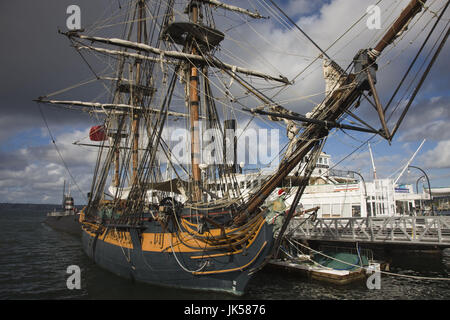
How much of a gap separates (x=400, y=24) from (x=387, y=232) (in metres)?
12.7

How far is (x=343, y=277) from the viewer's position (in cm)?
1527

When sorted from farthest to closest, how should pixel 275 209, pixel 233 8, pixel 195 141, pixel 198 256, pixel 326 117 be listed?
1. pixel 233 8
2. pixel 195 141
3. pixel 275 209
4. pixel 198 256
5. pixel 326 117

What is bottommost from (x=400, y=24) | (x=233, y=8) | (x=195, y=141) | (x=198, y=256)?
(x=198, y=256)

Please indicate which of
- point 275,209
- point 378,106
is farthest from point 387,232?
point 378,106

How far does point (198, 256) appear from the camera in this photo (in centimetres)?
1288

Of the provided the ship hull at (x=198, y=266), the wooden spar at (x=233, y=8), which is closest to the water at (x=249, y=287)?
the ship hull at (x=198, y=266)

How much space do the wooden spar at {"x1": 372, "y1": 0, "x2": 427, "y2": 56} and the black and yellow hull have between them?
23.6 feet

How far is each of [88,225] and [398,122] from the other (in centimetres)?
2346

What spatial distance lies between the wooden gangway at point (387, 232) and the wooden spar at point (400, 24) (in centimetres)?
935

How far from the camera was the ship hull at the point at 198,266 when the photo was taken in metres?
11.9

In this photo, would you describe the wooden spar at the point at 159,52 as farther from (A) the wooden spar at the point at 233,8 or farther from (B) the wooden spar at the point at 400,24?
(B) the wooden spar at the point at 400,24

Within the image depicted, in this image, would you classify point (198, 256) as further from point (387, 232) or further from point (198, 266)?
point (387, 232)

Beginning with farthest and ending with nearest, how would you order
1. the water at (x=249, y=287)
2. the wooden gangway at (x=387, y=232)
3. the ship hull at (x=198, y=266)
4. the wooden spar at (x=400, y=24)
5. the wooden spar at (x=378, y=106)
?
1. the wooden gangway at (x=387, y=232)
2. the water at (x=249, y=287)
3. the ship hull at (x=198, y=266)
4. the wooden spar at (x=378, y=106)
5. the wooden spar at (x=400, y=24)
